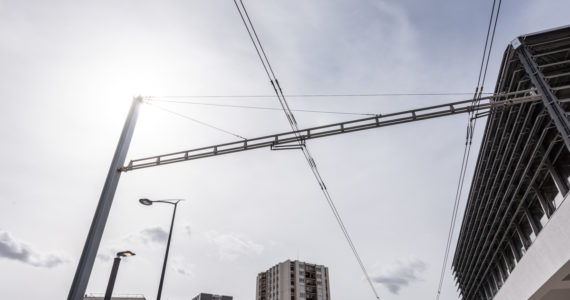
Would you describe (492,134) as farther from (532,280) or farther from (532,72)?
(532,280)

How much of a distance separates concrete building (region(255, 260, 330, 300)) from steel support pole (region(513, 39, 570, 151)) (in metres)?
98.9

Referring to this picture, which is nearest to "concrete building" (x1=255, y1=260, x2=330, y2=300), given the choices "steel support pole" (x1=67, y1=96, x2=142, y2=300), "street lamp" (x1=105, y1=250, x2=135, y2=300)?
"street lamp" (x1=105, y1=250, x2=135, y2=300)

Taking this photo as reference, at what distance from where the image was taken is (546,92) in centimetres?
1486

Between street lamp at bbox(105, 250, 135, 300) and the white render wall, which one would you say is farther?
the white render wall

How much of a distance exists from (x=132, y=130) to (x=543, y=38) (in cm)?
1892

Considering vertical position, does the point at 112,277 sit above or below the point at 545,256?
below

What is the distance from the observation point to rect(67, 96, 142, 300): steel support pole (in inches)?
396

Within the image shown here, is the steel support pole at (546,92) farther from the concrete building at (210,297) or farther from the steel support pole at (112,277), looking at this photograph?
the concrete building at (210,297)

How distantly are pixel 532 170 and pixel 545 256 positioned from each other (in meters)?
4.72

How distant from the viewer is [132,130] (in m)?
13.0

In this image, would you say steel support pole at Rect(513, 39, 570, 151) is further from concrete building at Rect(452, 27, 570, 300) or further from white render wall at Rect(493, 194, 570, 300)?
white render wall at Rect(493, 194, 570, 300)

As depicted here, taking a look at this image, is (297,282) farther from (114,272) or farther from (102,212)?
(102,212)

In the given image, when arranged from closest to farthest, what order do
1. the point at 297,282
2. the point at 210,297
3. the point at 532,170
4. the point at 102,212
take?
the point at 102,212
the point at 532,170
the point at 297,282
the point at 210,297

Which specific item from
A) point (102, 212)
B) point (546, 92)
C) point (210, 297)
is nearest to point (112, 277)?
point (102, 212)
